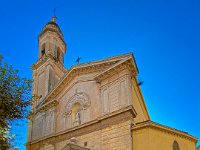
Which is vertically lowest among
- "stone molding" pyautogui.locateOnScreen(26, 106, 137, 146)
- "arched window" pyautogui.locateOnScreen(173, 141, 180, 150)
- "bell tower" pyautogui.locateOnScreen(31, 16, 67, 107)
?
"arched window" pyautogui.locateOnScreen(173, 141, 180, 150)

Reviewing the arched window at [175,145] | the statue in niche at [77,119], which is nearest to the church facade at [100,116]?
the arched window at [175,145]

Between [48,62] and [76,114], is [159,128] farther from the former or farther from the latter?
[48,62]

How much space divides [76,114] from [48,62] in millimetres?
9762

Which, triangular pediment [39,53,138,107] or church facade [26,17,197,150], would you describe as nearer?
church facade [26,17,197,150]

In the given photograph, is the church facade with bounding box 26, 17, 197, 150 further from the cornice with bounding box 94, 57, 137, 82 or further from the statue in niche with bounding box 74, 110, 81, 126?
the statue in niche with bounding box 74, 110, 81, 126

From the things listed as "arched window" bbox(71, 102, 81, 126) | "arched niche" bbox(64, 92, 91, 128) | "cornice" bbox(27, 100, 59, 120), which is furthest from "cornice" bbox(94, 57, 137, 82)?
"cornice" bbox(27, 100, 59, 120)

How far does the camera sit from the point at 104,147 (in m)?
19.4

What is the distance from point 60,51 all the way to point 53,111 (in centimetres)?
1116

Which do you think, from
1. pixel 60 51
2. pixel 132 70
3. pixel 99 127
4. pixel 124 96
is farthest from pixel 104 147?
pixel 60 51

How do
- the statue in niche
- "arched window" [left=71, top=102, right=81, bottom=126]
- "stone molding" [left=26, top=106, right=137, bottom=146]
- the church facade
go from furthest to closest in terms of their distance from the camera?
"arched window" [left=71, top=102, right=81, bottom=126] < the statue in niche < "stone molding" [left=26, top=106, right=137, bottom=146] < the church facade

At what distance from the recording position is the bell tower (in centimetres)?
3041

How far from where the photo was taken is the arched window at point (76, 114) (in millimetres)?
22878

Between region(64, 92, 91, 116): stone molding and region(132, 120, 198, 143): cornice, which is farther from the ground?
region(64, 92, 91, 116): stone molding

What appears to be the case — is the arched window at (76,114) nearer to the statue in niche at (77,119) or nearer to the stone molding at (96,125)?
the statue in niche at (77,119)
